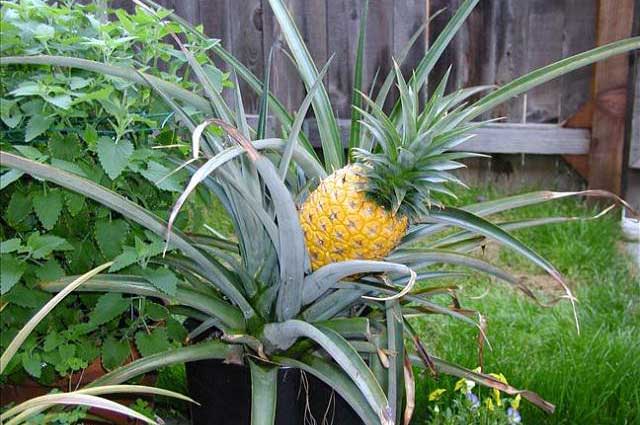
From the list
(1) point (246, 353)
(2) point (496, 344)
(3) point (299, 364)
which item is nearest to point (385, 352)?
(3) point (299, 364)

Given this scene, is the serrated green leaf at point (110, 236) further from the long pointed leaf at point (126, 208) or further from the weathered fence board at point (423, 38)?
the weathered fence board at point (423, 38)

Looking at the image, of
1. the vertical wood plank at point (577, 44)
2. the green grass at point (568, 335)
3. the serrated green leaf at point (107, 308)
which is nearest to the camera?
the serrated green leaf at point (107, 308)

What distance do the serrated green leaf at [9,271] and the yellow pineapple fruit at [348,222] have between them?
549 millimetres

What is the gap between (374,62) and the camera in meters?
4.06

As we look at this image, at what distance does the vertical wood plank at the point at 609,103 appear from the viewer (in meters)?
3.73

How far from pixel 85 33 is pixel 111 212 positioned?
15.5 inches

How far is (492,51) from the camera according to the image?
403 centimetres

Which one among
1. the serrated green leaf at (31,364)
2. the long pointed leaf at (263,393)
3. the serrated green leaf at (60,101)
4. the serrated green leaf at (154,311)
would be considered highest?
the serrated green leaf at (60,101)

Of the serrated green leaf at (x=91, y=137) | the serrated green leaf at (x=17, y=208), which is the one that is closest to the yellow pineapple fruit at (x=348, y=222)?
the serrated green leaf at (x=91, y=137)

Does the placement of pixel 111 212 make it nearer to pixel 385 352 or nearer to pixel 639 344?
pixel 385 352

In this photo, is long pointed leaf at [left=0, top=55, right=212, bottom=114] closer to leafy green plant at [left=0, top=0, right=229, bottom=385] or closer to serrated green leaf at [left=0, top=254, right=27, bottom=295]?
leafy green plant at [left=0, top=0, right=229, bottom=385]

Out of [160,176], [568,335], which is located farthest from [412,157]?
[568,335]

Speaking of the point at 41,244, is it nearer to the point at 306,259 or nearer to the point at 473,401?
the point at 306,259

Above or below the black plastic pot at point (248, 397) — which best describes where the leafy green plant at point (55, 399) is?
above
